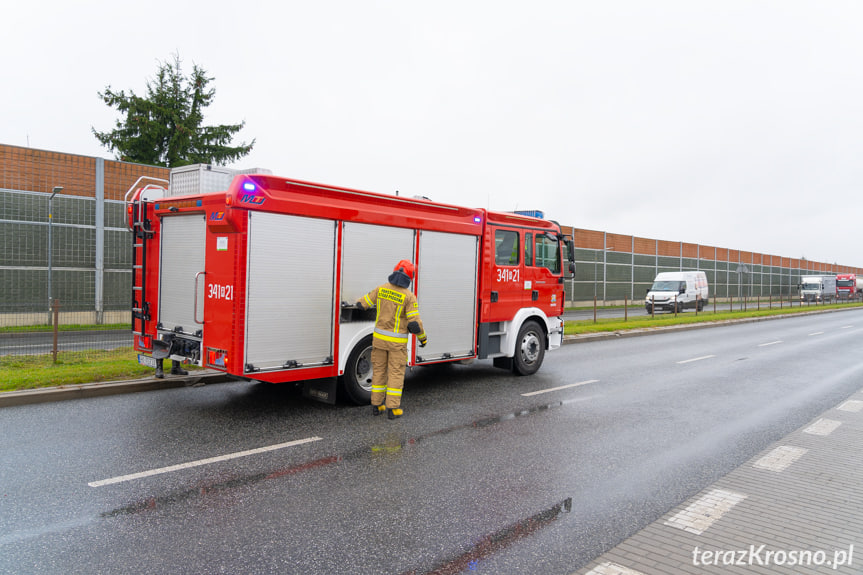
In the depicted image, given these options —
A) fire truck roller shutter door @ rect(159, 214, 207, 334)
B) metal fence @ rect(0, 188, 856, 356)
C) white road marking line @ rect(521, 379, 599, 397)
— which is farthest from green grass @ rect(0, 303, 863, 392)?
white road marking line @ rect(521, 379, 599, 397)

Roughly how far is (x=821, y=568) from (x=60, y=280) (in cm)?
1953

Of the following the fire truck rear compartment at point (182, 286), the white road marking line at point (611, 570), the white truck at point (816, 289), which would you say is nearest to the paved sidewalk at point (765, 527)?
the white road marking line at point (611, 570)

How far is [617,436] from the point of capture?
259 inches

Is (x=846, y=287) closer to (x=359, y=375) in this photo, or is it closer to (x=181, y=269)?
(x=359, y=375)

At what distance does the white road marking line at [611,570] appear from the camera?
134 inches

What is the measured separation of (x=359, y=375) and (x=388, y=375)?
720 mm

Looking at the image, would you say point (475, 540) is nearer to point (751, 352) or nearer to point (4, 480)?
point (4, 480)

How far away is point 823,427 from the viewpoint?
6906mm

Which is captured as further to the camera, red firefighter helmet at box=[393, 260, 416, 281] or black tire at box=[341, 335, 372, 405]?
black tire at box=[341, 335, 372, 405]

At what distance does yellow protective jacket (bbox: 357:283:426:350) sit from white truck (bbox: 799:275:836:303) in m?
57.4

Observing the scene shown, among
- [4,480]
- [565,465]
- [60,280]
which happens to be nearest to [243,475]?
[4,480]

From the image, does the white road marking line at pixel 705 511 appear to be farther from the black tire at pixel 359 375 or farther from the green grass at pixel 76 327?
the green grass at pixel 76 327

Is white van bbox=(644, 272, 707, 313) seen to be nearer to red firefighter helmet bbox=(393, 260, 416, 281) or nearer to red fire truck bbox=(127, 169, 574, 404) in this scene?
red fire truck bbox=(127, 169, 574, 404)

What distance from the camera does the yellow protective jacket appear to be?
7.12 m
